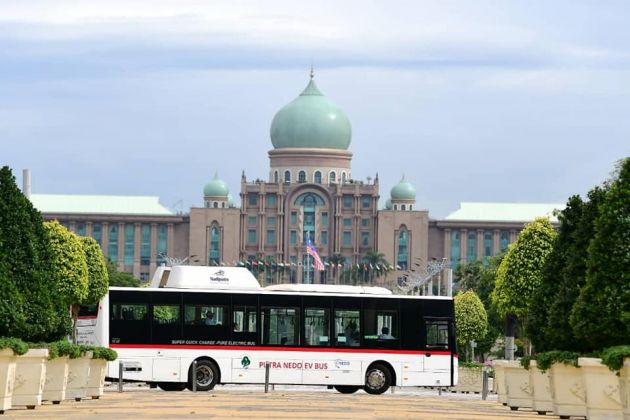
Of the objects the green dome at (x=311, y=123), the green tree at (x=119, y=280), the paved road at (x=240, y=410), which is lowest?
the paved road at (x=240, y=410)

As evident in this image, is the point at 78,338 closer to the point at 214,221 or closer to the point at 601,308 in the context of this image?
the point at 601,308

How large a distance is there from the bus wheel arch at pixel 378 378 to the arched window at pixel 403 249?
152m

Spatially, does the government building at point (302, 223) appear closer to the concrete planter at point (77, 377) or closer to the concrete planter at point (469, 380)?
the concrete planter at point (469, 380)

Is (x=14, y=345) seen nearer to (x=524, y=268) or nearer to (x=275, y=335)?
(x=275, y=335)

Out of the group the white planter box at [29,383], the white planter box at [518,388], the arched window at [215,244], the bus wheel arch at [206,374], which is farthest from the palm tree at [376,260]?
the white planter box at [29,383]

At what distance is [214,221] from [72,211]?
1510 cm

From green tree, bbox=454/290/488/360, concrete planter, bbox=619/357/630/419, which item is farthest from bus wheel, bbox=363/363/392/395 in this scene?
green tree, bbox=454/290/488/360

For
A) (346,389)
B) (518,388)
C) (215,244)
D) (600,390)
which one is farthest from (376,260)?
(600,390)

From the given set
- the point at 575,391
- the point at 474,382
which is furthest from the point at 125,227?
the point at 575,391

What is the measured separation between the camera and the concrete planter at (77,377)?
30.0m

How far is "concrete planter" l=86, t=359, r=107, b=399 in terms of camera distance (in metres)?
31.9

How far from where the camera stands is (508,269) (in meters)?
54.4

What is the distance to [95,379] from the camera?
32375 mm

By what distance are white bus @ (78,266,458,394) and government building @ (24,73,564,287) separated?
14742cm
